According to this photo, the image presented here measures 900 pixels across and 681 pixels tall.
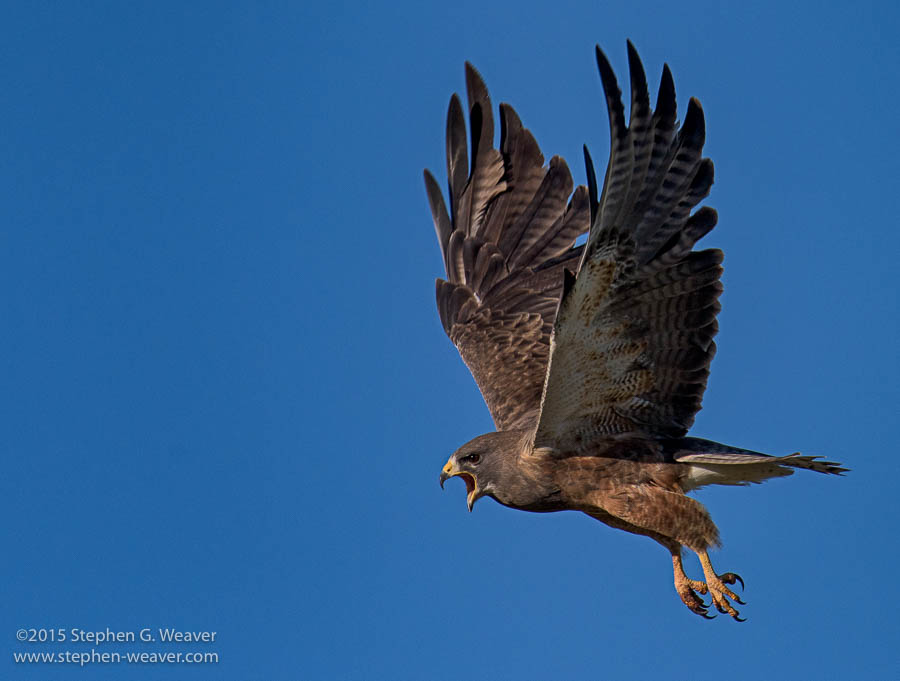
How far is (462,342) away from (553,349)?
3.37m

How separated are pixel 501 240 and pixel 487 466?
→ 3053 mm

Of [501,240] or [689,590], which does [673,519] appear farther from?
[501,240]

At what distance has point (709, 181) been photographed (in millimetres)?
7727

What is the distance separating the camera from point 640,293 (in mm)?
7836

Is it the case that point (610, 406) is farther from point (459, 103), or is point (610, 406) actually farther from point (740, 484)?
point (459, 103)

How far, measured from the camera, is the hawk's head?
8.66m

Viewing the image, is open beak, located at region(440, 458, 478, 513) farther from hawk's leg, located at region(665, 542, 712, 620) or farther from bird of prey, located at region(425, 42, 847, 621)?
hawk's leg, located at region(665, 542, 712, 620)

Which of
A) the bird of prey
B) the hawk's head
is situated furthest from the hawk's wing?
the hawk's head

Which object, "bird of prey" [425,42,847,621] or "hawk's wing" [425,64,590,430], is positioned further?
"hawk's wing" [425,64,590,430]

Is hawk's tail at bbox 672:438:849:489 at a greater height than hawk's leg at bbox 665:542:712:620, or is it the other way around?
hawk's tail at bbox 672:438:849:489

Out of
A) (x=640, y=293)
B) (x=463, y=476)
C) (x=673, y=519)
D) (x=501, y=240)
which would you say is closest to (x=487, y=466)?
(x=463, y=476)

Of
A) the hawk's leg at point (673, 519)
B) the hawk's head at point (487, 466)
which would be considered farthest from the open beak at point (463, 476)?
the hawk's leg at point (673, 519)

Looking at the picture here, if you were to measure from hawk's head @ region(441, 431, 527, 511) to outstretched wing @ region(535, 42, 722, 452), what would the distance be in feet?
0.95

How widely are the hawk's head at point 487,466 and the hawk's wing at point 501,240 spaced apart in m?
1.47
